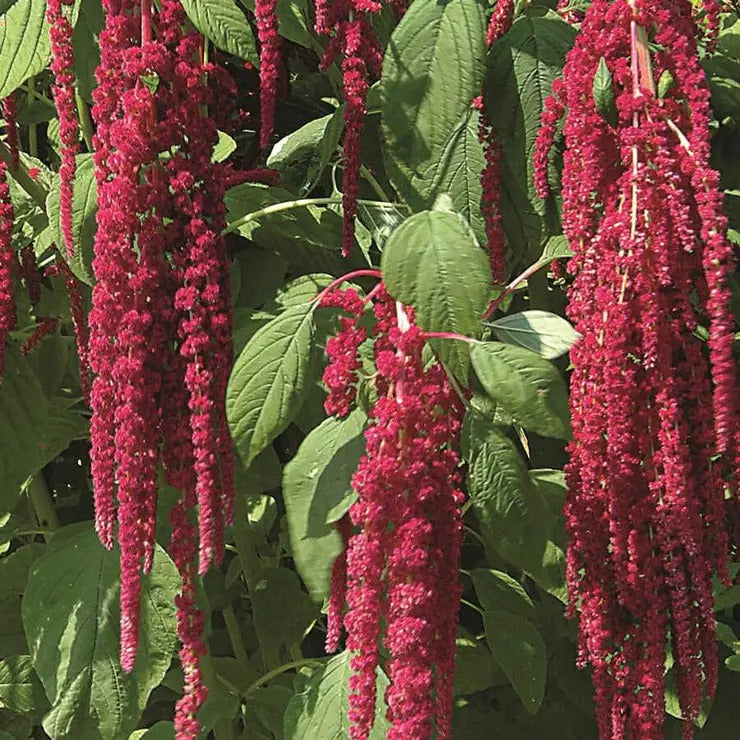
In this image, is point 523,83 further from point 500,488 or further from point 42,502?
point 42,502

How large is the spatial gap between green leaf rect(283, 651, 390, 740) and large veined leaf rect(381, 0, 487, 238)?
524 mm

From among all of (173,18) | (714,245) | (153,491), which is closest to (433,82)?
(173,18)

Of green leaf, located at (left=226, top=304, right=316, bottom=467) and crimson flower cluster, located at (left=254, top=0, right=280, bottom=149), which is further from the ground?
crimson flower cluster, located at (left=254, top=0, right=280, bottom=149)

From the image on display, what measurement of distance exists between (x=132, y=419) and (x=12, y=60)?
51 centimetres

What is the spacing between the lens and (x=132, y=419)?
0.92m

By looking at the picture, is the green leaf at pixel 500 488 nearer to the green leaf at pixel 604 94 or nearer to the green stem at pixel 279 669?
the green leaf at pixel 604 94

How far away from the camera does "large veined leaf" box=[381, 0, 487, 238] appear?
1.12m

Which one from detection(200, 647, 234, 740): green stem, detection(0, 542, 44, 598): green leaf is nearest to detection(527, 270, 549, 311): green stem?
detection(200, 647, 234, 740): green stem

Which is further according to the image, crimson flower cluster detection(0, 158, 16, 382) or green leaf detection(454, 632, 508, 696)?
green leaf detection(454, 632, 508, 696)

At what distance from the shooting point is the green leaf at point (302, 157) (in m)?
1.42

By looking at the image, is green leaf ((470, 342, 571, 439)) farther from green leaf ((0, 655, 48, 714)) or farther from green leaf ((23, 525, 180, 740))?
green leaf ((0, 655, 48, 714))

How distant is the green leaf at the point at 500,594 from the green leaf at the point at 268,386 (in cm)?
49

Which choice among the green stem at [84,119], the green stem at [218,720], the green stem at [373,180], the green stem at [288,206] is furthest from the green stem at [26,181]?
the green stem at [218,720]

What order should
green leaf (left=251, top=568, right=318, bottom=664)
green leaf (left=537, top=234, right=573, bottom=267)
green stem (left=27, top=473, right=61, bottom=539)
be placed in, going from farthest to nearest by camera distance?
green stem (left=27, top=473, right=61, bottom=539) < green leaf (left=251, top=568, right=318, bottom=664) < green leaf (left=537, top=234, right=573, bottom=267)
